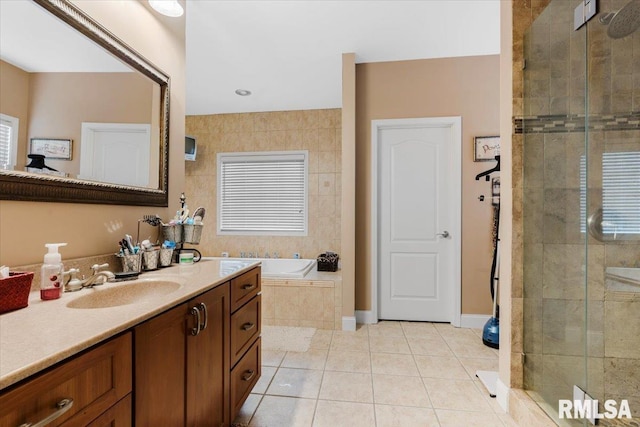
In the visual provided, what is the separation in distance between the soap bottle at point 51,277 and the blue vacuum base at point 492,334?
2960 mm

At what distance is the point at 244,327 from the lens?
1.54m

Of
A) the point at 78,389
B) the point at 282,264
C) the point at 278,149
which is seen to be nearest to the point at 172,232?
the point at 78,389

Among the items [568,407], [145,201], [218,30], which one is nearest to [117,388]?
[145,201]

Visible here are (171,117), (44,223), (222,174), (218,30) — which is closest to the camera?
(44,223)

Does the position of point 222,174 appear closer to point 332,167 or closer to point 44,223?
point 332,167

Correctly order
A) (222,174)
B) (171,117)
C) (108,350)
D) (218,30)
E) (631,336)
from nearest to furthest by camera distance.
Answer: (108,350) < (631,336) < (171,117) < (218,30) < (222,174)

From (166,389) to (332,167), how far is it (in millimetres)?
3582

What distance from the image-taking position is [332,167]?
13.8ft

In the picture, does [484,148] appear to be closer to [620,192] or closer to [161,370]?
[620,192]

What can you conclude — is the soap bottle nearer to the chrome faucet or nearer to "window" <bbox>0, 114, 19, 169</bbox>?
the chrome faucet

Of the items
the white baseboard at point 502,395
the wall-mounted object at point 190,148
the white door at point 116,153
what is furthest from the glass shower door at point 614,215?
the wall-mounted object at point 190,148

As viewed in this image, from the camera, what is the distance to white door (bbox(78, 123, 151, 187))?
128 cm

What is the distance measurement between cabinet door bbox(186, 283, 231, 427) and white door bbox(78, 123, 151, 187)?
78cm

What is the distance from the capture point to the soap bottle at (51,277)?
97 cm
